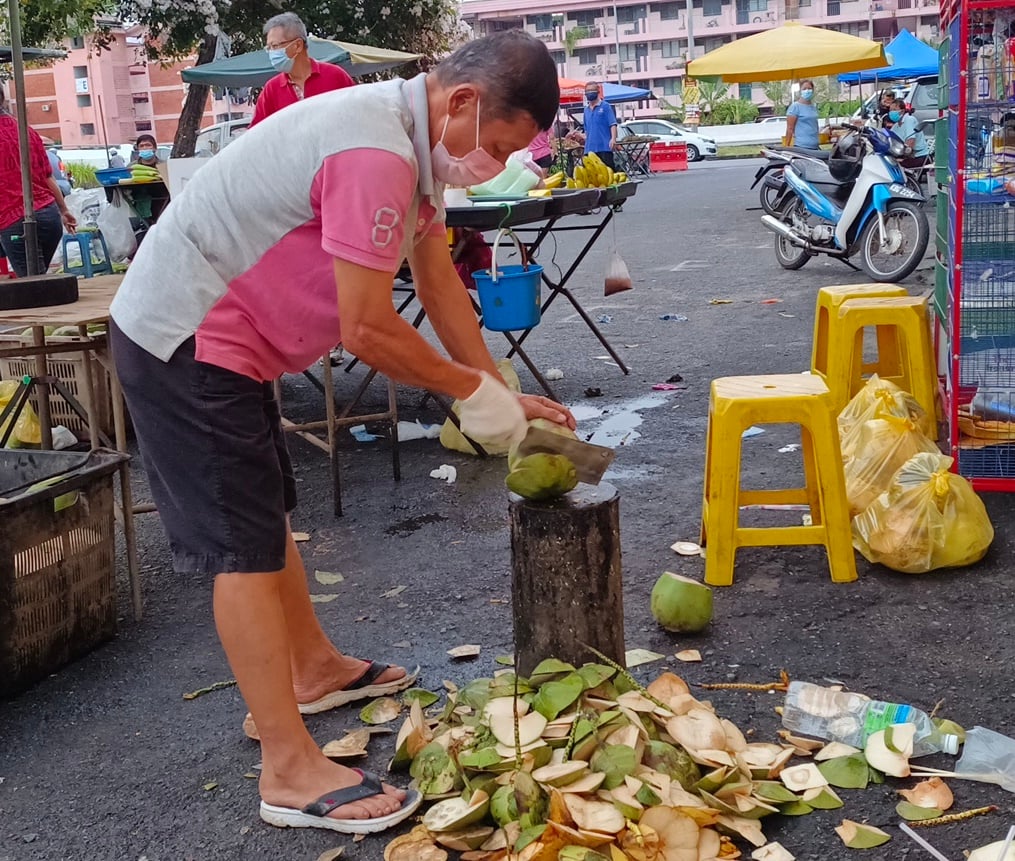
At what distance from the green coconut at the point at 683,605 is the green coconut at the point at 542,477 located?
0.60 metres

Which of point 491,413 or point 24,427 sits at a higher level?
point 491,413

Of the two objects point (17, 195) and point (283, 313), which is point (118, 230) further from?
point (283, 313)

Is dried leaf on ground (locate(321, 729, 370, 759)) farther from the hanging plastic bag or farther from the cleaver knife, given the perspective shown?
the hanging plastic bag

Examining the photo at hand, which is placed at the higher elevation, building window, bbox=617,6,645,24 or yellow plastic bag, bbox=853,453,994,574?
building window, bbox=617,6,645,24

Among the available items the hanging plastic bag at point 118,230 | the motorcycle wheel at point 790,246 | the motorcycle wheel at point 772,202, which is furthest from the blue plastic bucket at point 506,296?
the hanging plastic bag at point 118,230

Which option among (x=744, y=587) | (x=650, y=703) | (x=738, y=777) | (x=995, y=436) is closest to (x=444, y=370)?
(x=650, y=703)

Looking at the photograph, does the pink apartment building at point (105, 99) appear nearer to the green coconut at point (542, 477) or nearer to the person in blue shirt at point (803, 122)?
the person in blue shirt at point (803, 122)

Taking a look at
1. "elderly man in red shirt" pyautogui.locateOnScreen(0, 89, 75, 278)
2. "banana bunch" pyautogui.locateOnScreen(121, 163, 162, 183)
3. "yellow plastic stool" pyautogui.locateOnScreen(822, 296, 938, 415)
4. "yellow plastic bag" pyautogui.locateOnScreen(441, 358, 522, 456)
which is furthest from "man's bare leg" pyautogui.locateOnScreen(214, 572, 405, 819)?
"banana bunch" pyautogui.locateOnScreen(121, 163, 162, 183)

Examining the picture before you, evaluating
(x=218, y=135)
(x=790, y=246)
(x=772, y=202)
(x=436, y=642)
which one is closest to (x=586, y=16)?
(x=218, y=135)

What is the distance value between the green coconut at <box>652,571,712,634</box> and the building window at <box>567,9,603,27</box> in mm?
79958

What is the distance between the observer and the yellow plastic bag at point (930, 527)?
344 cm

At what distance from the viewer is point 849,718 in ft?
8.59

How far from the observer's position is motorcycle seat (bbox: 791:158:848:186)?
32.4ft

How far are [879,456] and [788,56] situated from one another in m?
13.3
